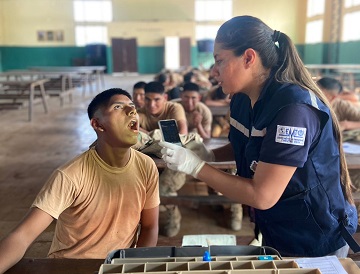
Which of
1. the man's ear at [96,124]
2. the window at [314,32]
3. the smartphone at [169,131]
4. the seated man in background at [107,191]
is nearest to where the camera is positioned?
the seated man in background at [107,191]

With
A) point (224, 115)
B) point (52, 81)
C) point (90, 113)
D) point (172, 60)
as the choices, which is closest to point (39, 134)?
point (224, 115)

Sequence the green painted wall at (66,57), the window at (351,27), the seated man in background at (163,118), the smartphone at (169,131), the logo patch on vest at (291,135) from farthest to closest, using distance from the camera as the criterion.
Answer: the green painted wall at (66,57)
the window at (351,27)
the seated man in background at (163,118)
the smartphone at (169,131)
the logo patch on vest at (291,135)

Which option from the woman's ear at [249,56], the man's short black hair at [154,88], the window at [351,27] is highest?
the window at [351,27]

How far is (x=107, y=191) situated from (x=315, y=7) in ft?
60.0

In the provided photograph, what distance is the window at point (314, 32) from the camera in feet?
55.5

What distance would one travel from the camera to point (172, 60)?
18.9 m

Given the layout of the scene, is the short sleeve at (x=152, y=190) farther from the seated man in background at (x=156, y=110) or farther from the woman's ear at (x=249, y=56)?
the seated man in background at (x=156, y=110)

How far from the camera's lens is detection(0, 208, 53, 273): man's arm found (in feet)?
3.45

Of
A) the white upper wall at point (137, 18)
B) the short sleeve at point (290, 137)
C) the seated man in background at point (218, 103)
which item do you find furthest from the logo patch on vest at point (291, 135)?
the white upper wall at point (137, 18)

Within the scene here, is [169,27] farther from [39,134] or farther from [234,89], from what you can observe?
[234,89]

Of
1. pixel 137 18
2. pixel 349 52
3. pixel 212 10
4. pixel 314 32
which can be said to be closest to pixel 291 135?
pixel 349 52

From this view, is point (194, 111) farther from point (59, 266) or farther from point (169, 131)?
point (59, 266)

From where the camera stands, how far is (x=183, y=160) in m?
1.27

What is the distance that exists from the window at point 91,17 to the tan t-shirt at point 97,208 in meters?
19.2
